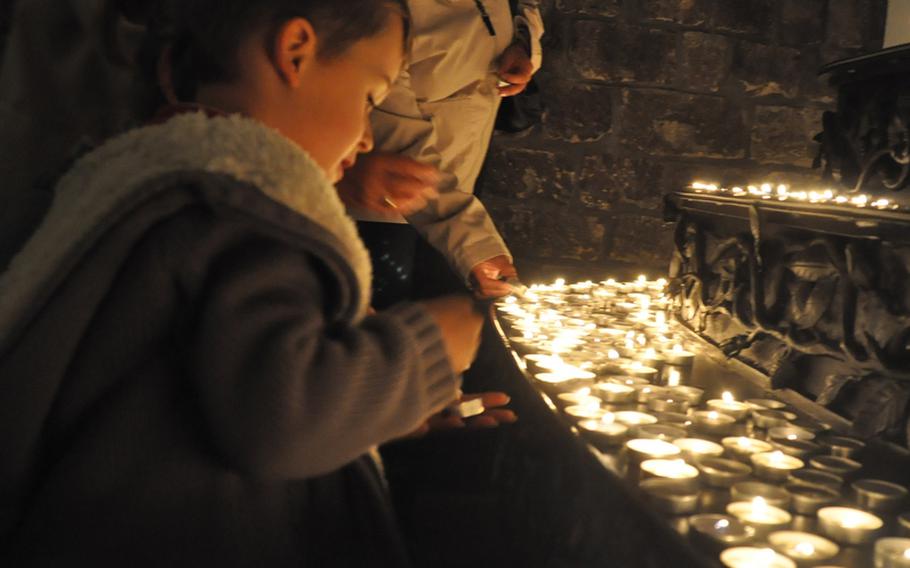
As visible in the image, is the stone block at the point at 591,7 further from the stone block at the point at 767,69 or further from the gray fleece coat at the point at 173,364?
the gray fleece coat at the point at 173,364

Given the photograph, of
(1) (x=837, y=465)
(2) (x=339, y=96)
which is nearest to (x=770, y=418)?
(1) (x=837, y=465)

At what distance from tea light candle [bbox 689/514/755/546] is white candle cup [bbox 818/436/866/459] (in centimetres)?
29

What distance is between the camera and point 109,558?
66 cm

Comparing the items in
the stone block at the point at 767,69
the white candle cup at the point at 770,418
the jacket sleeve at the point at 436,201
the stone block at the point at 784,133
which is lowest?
the white candle cup at the point at 770,418

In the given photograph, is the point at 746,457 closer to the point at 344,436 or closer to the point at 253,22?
the point at 344,436

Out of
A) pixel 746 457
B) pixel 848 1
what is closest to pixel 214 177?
pixel 746 457

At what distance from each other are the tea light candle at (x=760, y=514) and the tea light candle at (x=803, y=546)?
0.02 m

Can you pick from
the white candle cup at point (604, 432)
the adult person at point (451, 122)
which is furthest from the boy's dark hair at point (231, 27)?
the adult person at point (451, 122)

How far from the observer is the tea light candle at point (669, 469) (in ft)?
2.80

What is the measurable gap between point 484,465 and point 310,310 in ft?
5.76

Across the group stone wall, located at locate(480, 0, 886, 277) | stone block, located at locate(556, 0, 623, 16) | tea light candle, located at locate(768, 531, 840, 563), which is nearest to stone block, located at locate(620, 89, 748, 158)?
stone wall, located at locate(480, 0, 886, 277)

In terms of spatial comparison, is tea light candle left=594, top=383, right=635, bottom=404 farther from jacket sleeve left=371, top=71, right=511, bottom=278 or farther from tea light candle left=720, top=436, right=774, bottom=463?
jacket sleeve left=371, top=71, right=511, bottom=278

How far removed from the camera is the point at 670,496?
80cm

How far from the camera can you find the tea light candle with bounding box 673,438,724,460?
0.95 m
